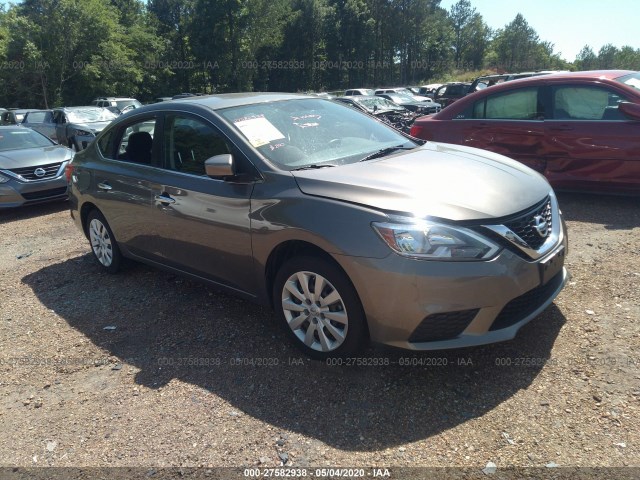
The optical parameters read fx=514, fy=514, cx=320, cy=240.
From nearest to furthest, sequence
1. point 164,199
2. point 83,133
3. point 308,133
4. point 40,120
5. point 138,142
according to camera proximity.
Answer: point 308,133 → point 164,199 → point 138,142 → point 83,133 → point 40,120

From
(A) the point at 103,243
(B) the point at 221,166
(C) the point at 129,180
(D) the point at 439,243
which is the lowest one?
(A) the point at 103,243

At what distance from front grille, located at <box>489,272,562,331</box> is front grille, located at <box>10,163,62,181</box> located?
8.23m

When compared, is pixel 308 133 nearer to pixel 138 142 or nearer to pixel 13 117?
pixel 138 142

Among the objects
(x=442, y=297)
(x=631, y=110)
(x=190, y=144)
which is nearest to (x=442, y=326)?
(x=442, y=297)

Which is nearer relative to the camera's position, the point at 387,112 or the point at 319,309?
the point at 319,309

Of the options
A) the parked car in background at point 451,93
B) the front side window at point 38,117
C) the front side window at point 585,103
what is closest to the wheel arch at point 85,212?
the front side window at point 585,103

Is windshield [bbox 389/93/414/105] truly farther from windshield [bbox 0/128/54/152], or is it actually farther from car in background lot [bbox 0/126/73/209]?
car in background lot [bbox 0/126/73/209]

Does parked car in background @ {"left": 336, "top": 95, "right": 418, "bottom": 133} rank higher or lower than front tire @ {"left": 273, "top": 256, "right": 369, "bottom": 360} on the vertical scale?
higher

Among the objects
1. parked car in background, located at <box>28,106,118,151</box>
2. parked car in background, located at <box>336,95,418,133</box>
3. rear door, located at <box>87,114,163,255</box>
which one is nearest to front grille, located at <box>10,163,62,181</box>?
rear door, located at <box>87,114,163,255</box>

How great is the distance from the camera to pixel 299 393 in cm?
306

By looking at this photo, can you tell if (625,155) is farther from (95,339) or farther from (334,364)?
(95,339)

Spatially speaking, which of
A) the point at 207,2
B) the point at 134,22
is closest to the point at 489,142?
the point at 207,2

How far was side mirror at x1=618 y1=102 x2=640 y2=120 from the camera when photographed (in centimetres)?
570

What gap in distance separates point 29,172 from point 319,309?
7.45 m
